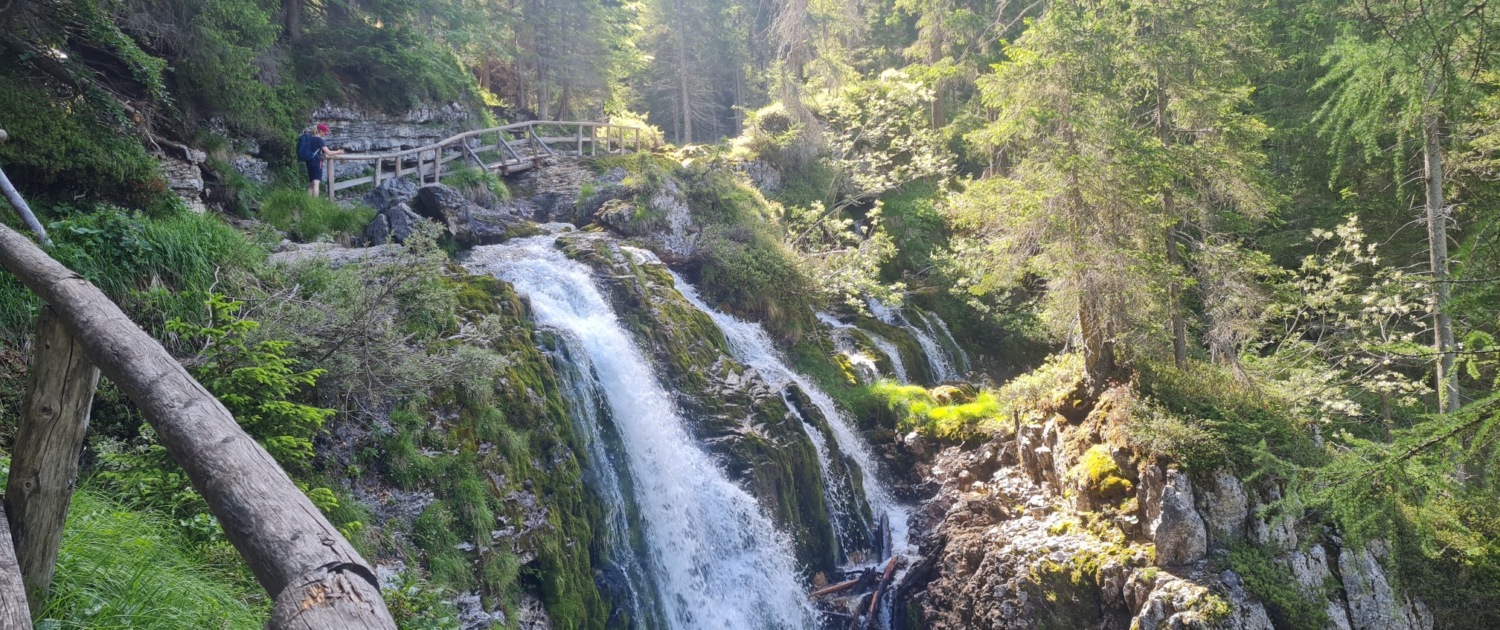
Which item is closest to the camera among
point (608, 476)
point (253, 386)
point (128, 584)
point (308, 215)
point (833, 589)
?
point (128, 584)

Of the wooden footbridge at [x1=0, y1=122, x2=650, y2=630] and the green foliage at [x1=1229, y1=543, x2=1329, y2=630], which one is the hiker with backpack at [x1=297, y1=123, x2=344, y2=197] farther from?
the green foliage at [x1=1229, y1=543, x2=1329, y2=630]

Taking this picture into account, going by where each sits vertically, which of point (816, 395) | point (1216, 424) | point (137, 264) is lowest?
point (816, 395)

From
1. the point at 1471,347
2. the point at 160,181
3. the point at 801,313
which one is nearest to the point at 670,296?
the point at 801,313

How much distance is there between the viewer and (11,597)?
183 cm

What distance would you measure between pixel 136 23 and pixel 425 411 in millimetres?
7990

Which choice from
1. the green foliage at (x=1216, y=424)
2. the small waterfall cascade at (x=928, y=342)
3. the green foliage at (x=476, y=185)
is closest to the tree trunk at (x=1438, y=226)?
the green foliage at (x=1216, y=424)

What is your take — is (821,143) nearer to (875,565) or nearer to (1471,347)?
(875,565)

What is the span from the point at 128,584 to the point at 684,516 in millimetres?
6407

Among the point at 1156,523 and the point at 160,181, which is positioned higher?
the point at 160,181

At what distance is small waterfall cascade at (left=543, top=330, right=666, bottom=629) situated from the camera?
792cm

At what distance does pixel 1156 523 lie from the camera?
7.63 m

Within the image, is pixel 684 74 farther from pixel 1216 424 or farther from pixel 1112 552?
pixel 1112 552

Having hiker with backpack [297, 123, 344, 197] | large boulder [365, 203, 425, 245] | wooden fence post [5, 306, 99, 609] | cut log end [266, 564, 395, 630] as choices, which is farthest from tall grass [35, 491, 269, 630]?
hiker with backpack [297, 123, 344, 197]

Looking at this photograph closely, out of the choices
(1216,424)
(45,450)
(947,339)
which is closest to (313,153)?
(45,450)
